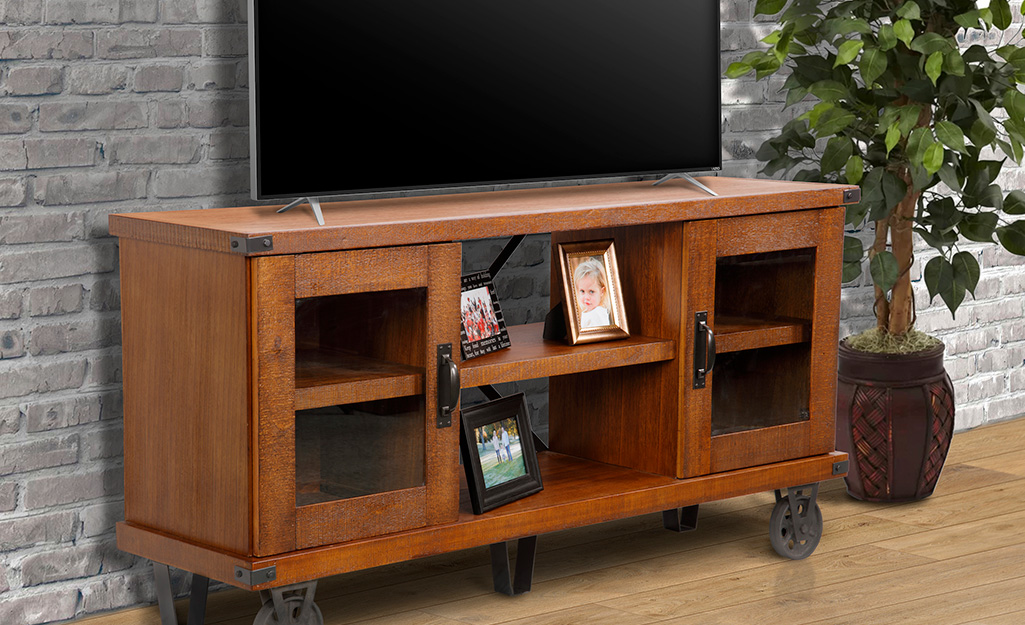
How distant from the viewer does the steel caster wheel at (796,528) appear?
2951 millimetres

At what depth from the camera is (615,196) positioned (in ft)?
9.00

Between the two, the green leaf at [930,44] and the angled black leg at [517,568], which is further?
the green leaf at [930,44]

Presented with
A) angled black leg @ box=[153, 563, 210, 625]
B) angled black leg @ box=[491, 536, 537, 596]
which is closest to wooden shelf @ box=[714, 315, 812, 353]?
→ angled black leg @ box=[491, 536, 537, 596]

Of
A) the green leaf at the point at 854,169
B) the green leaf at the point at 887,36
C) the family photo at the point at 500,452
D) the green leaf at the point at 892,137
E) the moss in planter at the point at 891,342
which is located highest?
the green leaf at the point at 887,36

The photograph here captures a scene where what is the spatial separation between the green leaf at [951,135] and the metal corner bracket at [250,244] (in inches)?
62.0

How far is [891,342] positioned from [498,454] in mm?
1249

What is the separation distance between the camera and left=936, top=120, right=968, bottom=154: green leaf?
2.99m

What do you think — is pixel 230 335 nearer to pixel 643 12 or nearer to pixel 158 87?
pixel 158 87

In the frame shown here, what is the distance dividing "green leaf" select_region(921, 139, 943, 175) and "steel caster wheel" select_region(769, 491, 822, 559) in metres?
0.74

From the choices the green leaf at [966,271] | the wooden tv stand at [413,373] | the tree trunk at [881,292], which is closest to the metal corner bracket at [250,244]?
the wooden tv stand at [413,373]

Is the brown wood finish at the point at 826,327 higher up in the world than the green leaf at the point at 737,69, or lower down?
lower down

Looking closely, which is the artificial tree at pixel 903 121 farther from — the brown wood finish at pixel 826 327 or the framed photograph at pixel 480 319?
the framed photograph at pixel 480 319

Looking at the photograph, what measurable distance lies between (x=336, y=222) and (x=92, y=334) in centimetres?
54

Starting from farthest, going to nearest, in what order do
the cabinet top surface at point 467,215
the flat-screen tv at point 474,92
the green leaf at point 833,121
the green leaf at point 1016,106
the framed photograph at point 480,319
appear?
the green leaf at point 833,121
the green leaf at point 1016,106
the framed photograph at point 480,319
the flat-screen tv at point 474,92
the cabinet top surface at point 467,215
